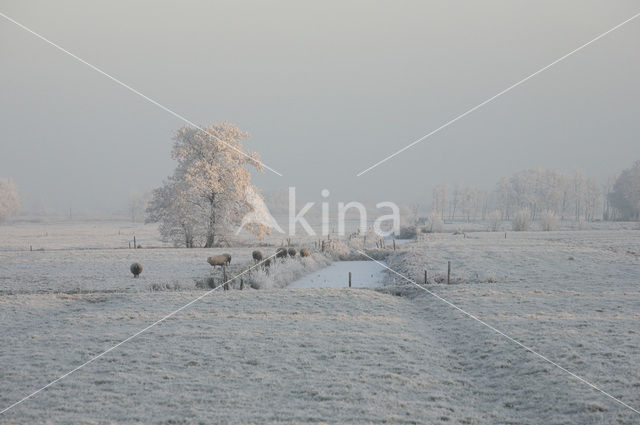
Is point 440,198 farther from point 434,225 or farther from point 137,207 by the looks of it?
point 137,207

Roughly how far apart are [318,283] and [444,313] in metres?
12.6

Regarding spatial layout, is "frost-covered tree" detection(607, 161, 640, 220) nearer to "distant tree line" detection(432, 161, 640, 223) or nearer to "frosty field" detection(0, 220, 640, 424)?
"distant tree line" detection(432, 161, 640, 223)

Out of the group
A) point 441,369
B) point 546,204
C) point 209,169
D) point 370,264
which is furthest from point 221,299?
point 546,204

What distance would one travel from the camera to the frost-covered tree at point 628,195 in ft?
357

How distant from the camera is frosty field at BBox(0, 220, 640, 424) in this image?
388 inches

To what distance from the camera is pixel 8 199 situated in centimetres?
11862

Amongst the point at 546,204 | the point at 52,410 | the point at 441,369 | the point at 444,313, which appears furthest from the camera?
the point at 546,204

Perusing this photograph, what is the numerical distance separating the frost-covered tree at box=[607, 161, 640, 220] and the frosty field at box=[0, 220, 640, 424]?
100m

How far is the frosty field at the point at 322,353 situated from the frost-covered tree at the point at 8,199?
107 meters

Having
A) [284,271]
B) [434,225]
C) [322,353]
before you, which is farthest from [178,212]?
[434,225]

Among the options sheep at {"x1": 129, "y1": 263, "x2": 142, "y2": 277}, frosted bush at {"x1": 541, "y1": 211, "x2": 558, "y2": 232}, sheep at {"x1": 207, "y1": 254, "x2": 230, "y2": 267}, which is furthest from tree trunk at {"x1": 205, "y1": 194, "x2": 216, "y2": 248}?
frosted bush at {"x1": 541, "y1": 211, "x2": 558, "y2": 232}

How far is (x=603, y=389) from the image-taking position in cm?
1065

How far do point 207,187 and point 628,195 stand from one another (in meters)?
108

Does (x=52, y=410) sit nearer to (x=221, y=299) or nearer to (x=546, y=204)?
(x=221, y=299)
